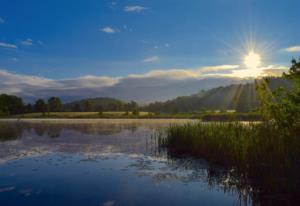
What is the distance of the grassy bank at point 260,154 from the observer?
888cm

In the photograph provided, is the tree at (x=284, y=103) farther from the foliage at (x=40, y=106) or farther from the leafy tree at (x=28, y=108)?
the leafy tree at (x=28, y=108)

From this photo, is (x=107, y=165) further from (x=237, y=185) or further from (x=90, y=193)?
(x=237, y=185)

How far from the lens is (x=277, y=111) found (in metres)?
11.6

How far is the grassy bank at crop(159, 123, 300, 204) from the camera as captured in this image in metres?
8.88

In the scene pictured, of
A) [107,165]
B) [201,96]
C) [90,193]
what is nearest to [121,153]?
[107,165]

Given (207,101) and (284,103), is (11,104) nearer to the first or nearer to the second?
(207,101)

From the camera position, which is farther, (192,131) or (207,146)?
(192,131)

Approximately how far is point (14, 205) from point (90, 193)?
2.24m

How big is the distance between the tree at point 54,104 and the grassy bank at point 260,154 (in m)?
116

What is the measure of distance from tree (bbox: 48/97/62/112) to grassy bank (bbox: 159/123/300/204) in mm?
115608

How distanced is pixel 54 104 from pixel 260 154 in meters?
125

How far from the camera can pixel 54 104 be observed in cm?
12656

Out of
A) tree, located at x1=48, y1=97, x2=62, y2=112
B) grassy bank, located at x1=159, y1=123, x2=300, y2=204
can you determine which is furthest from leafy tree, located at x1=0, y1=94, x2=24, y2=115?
grassy bank, located at x1=159, y1=123, x2=300, y2=204

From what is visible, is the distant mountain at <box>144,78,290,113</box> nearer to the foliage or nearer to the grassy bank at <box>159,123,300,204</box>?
the foliage
